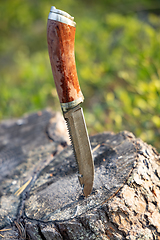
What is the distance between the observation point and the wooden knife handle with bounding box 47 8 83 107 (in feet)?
3.28

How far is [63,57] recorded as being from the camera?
106 centimetres

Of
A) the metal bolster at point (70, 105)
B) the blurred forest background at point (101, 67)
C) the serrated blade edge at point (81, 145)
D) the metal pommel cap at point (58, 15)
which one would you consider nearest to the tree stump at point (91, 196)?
the serrated blade edge at point (81, 145)

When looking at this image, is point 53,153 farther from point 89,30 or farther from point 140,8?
point 140,8

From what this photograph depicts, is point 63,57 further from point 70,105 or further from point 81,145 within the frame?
point 81,145

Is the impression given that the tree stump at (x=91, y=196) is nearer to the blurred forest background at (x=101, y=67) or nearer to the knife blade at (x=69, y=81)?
the knife blade at (x=69, y=81)

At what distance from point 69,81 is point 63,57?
0.44ft

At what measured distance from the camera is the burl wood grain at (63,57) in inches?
39.4

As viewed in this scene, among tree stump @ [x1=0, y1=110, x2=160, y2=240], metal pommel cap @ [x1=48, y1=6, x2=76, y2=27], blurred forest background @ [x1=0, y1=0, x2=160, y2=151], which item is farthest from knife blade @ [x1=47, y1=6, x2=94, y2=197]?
blurred forest background @ [x1=0, y1=0, x2=160, y2=151]

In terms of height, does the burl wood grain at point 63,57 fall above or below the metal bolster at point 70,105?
above

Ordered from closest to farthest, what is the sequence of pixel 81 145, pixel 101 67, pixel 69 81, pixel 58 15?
pixel 58 15, pixel 69 81, pixel 81 145, pixel 101 67

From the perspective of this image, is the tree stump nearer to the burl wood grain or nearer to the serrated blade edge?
the serrated blade edge

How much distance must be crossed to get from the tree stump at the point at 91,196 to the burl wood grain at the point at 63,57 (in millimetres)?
554

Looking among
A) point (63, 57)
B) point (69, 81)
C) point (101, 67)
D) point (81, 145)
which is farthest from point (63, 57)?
point (101, 67)

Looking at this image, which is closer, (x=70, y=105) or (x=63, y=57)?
(x=63, y=57)
